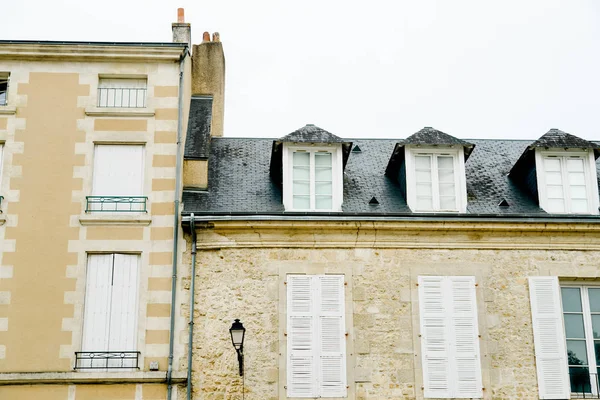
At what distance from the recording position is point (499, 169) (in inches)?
584

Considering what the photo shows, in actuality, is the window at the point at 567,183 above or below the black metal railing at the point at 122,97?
below

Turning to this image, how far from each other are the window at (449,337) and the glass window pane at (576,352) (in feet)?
4.65

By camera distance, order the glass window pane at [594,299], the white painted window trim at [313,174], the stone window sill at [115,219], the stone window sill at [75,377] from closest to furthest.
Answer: the stone window sill at [75,377]
the stone window sill at [115,219]
the glass window pane at [594,299]
the white painted window trim at [313,174]

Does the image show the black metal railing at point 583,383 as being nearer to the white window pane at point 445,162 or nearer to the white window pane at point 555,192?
the white window pane at point 555,192

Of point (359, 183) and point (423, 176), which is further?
point (359, 183)

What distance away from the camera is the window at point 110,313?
11969mm

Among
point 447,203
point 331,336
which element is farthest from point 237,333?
point 447,203

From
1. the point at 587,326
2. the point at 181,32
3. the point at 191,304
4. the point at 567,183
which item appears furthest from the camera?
the point at 181,32

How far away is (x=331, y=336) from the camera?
40.0 feet

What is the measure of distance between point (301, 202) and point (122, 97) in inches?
132

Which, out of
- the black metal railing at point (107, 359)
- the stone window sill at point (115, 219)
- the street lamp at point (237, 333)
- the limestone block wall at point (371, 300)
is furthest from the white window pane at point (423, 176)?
the black metal railing at point (107, 359)

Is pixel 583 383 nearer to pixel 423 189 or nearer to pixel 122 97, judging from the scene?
pixel 423 189

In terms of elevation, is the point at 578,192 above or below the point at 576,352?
above

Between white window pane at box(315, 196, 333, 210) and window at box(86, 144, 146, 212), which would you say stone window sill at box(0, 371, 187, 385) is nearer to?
window at box(86, 144, 146, 212)
